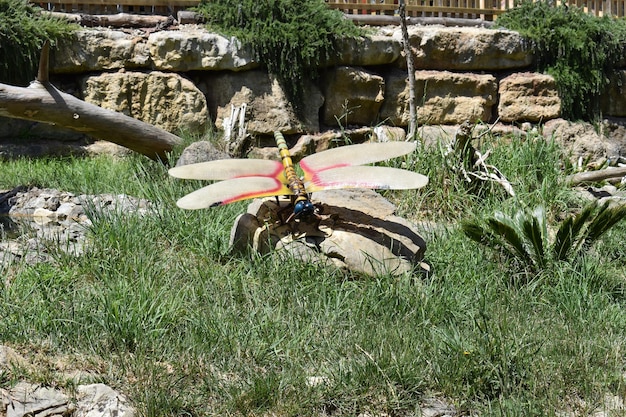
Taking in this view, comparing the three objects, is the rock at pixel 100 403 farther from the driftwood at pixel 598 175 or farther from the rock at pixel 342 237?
the driftwood at pixel 598 175

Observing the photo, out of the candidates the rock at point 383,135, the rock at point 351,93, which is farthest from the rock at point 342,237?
the rock at point 351,93

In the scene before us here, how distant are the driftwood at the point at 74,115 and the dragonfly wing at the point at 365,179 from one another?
277 cm

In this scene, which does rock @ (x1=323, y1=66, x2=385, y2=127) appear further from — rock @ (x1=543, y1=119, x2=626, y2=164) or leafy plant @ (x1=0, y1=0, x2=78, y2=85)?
leafy plant @ (x1=0, y1=0, x2=78, y2=85)

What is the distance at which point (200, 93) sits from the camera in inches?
362

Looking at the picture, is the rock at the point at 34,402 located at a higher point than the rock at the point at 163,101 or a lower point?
lower

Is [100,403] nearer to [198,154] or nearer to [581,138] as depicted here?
[198,154]

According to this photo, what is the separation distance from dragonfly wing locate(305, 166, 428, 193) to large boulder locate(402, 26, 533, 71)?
16.6 ft

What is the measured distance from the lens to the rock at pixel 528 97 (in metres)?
10.5

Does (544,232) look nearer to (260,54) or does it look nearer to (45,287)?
(45,287)

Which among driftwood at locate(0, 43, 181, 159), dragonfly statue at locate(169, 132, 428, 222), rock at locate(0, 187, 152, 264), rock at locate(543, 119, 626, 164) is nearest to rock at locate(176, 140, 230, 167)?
driftwood at locate(0, 43, 181, 159)

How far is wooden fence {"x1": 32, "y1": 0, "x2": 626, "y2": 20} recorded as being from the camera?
9.80 m

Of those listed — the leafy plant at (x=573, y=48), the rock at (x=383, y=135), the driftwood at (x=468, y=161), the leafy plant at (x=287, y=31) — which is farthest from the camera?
the leafy plant at (x=573, y=48)

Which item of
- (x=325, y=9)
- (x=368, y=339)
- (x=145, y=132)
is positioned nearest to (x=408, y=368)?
(x=368, y=339)

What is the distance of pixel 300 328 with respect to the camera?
4387 mm
